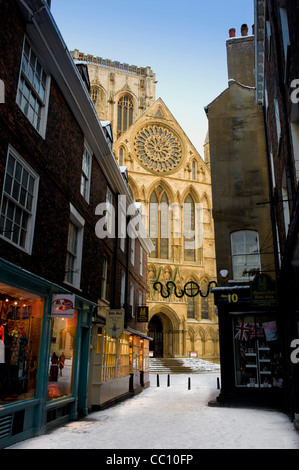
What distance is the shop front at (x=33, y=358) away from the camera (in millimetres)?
6754

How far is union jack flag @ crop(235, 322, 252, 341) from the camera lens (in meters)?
12.7

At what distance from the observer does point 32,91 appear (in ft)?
26.1

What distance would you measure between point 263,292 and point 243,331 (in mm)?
2548

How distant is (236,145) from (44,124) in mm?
8721

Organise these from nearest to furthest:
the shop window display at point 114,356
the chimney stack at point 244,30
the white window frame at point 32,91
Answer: the white window frame at point 32,91
the shop window display at point 114,356
the chimney stack at point 244,30

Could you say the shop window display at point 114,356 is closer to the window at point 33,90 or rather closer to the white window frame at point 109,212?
the white window frame at point 109,212

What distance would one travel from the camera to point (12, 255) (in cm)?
679

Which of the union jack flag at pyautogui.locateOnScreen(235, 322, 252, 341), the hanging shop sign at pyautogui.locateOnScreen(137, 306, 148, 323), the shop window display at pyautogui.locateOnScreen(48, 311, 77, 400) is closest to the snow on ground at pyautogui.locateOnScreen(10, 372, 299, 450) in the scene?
the shop window display at pyautogui.locateOnScreen(48, 311, 77, 400)

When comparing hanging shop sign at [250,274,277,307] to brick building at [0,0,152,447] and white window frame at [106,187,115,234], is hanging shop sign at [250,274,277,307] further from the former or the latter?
white window frame at [106,187,115,234]

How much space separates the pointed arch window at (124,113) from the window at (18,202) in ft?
156

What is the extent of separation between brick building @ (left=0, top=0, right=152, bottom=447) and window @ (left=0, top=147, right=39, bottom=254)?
19 mm

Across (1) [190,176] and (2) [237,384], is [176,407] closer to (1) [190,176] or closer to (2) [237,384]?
(2) [237,384]

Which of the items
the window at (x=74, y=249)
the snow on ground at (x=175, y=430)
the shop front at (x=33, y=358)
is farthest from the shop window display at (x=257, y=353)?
the window at (x=74, y=249)
